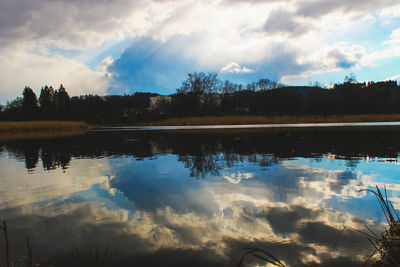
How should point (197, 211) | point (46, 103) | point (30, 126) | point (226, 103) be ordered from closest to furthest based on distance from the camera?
1. point (197, 211)
2. point (30, 126)
3. point (226, 103)
4. point (46, 103)

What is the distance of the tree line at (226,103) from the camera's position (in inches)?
2127

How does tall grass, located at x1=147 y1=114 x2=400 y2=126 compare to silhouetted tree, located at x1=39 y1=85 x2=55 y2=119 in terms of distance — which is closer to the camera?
tall grass, located at x1=147 y1=114 x2=400 y2=126

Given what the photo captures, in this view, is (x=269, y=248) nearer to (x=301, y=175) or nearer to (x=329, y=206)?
(x=329, y=206)

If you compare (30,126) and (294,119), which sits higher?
(294,119)

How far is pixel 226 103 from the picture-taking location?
63875 millimetres

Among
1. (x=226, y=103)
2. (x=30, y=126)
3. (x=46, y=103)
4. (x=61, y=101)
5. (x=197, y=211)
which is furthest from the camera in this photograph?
(x=61, y=101)

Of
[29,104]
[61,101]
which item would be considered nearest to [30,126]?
[29,104]

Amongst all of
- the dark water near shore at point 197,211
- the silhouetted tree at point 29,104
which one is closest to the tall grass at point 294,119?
the dark water near shore at point 197,211

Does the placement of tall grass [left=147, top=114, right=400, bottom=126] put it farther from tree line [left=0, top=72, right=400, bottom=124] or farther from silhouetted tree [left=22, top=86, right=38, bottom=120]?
silhouetted tree [left=22, top=86, right=38, bottom=120]

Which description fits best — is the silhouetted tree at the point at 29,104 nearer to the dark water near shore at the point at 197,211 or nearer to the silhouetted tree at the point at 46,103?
the silhouetted tree at the point at 46,103

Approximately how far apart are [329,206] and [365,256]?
4.87ft

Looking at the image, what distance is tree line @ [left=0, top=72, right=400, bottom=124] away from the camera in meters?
54.0

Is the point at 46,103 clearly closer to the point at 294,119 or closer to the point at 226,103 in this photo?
the point at 226,103

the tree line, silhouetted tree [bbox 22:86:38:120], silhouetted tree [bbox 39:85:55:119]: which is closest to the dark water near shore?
the tree line
